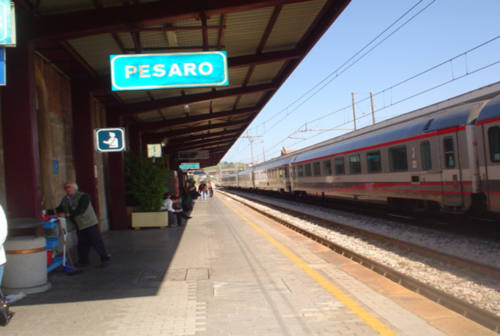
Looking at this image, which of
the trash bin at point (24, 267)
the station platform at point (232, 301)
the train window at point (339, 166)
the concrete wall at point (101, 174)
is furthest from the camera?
the train window at point (339, 166)

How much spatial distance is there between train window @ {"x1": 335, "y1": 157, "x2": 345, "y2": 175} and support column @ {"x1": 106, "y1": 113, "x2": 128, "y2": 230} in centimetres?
829

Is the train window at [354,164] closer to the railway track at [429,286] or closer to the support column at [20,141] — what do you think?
the railway track at [429,286]

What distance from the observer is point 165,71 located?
22.2 ft

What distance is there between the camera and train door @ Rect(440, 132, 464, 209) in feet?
31.7

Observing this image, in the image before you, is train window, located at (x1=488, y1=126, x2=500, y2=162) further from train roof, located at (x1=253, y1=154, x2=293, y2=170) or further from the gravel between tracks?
train roof, located at (x1=253, y1=154, x2=293, y2=170)

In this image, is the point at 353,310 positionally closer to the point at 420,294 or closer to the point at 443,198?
the point at 420,294

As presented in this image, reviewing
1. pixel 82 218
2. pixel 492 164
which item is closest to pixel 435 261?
pixel 492 164

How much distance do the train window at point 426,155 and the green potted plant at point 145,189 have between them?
781 cm

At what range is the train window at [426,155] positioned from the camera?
35.8 ft

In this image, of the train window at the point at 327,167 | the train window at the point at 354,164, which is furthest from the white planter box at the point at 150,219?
the train window at the point at 327,167

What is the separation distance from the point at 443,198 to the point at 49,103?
364 inches

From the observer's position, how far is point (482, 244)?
8406 millimetres

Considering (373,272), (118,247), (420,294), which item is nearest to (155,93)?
(118,247)

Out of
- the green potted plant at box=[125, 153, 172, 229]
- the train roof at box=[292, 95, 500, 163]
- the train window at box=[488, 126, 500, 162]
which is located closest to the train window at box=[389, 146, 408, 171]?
the train roof at box=[292, 95, 500, 163]
